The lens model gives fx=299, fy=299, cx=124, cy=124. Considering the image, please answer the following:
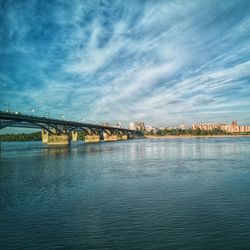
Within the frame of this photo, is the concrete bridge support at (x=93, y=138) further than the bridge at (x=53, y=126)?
Yes

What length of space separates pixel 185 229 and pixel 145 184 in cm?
1063

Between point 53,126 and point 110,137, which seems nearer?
point 53,126

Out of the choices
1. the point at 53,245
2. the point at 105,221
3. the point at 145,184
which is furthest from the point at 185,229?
the point at 145,184

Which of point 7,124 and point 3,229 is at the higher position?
point 7,124

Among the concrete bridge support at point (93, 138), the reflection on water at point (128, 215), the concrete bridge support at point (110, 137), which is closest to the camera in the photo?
the reflection on water at point (128, 215)

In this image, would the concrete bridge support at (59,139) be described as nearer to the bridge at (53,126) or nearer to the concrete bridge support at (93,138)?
the bridge at (53,126)

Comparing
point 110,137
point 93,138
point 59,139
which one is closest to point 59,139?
point 59,139

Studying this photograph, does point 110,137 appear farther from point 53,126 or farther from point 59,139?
point 53,126

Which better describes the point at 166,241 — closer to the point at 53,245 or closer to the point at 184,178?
the point at 53,245

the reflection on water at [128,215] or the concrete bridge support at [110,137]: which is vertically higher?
the concrete bridge support at [110,137]

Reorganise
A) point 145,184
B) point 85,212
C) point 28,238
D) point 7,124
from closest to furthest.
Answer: point 28,238 < point 85,212 < point 145,184 < point 7,124

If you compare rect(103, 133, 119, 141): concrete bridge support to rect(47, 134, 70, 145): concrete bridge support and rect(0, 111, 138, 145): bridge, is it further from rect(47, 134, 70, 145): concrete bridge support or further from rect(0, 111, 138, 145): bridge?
rect(47, 134, 70, 145): concrete bridge support

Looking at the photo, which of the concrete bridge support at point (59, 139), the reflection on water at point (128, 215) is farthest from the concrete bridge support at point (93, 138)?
the reflection on water at point (128, 215)

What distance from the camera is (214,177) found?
25.2 m
